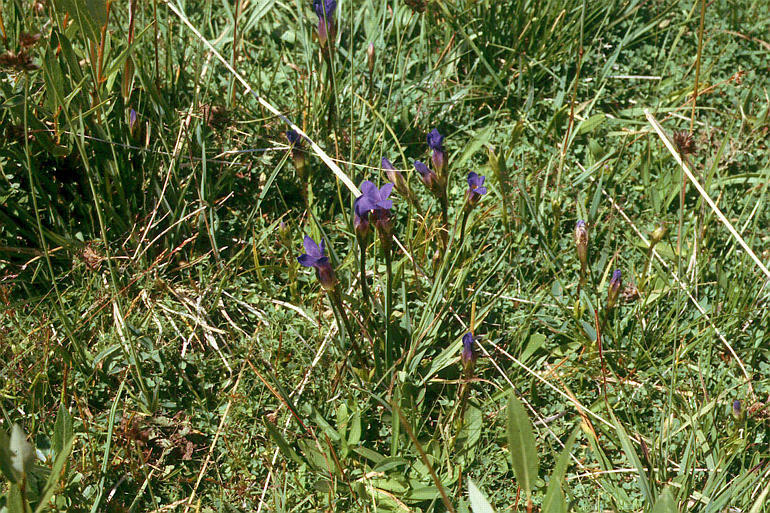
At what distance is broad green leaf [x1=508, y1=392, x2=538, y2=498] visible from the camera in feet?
4.03

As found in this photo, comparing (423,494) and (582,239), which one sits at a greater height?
(582,239)

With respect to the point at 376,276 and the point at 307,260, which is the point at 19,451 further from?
the point at 376,276

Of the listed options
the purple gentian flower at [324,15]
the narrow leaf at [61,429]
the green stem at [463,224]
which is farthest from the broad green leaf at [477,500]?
the purple gentian flower at [324,15]

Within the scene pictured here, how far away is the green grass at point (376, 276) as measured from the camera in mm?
1688

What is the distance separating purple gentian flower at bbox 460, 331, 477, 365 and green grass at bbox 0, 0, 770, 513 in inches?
2.2

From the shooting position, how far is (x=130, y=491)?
166 centimetres

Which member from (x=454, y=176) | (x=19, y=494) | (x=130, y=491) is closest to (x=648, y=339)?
(x=454, y=176)

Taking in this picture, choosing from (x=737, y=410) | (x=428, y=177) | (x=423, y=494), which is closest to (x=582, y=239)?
(x=428, y=177)

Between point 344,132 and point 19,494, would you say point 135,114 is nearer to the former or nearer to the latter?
point 344,132

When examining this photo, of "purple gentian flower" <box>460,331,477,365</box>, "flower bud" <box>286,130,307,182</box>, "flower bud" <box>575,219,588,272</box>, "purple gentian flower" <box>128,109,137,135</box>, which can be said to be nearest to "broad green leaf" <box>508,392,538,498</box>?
"purple gentian flower" <box>460,331,477,365</box>

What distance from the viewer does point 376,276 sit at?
2.01 m

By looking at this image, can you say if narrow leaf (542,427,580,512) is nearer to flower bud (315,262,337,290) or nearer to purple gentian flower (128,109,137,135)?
flower bud (315,262,337,290)

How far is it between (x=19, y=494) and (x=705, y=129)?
7.44ft

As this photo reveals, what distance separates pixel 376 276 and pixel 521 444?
33.8 inches
